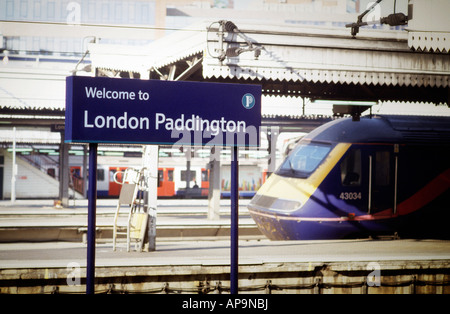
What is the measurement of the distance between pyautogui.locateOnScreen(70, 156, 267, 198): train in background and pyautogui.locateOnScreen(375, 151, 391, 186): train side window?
64.2ft

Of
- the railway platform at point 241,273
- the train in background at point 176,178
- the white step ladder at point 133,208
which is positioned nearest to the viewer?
the railway platform at point 241,273

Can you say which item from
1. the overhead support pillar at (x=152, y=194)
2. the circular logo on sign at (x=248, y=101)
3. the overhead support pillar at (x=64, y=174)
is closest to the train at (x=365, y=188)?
the overhead support pillar at (x=152, y=194)

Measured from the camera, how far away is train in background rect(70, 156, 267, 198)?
31.3 m

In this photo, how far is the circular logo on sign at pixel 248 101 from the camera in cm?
448

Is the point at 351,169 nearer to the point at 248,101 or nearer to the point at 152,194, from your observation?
the point at 152,194

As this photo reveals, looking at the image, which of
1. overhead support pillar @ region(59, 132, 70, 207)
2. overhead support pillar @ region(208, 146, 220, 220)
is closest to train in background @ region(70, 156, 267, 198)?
overhead support pillar @ region(59, 132, 70, 207)

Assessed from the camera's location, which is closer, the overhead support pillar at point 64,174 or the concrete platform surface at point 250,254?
the concrete platform surface at point 250,254

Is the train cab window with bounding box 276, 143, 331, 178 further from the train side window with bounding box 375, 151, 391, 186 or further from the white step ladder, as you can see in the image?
the white step ladder

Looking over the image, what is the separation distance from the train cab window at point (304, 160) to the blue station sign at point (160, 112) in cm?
666

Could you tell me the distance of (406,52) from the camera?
345 inches

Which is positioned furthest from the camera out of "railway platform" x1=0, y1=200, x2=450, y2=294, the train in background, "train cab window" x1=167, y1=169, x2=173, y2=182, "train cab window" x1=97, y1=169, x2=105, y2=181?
"train cab window" x1=167, y1=169, x2=173, y2=182

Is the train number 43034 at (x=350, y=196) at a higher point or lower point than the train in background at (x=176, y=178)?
higher

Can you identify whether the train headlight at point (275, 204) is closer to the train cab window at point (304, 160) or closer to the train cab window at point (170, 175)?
the train cab window at point (304, 160)
